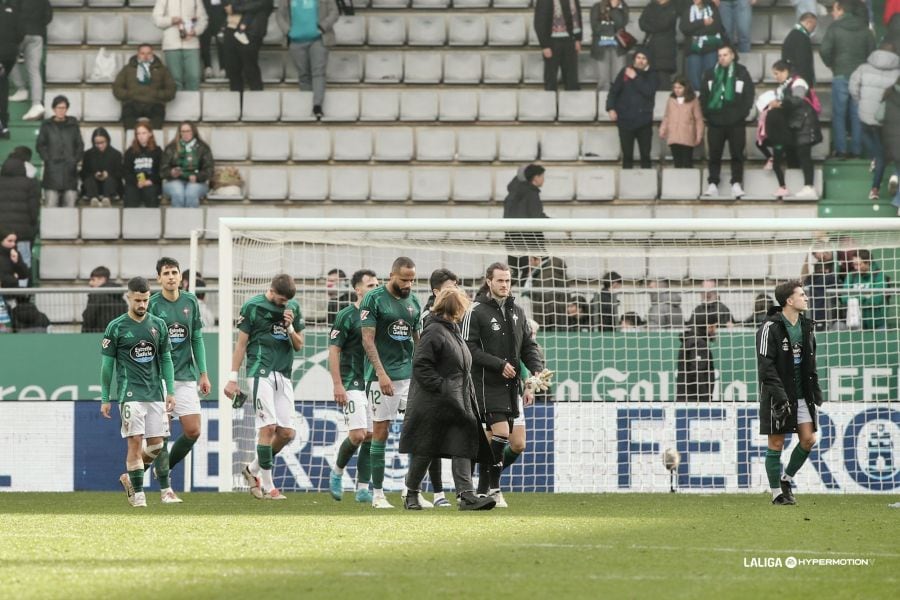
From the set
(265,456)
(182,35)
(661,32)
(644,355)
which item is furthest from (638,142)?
(265,456)

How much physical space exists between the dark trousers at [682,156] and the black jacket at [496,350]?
9979mm

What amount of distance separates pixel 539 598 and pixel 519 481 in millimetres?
9128

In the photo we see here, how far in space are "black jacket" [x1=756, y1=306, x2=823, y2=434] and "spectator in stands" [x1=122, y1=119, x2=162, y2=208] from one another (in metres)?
10.9

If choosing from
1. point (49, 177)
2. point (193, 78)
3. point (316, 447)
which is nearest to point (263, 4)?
point (193, 78)

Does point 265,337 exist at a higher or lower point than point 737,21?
lower

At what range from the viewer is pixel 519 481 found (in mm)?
15344

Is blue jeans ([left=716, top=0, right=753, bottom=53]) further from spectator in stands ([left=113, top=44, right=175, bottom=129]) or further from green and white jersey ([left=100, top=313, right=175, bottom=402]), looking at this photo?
green and white jersey ([left=100, top=313, right=175, bottom=402])

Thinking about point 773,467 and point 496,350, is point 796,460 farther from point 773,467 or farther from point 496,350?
point 496,350

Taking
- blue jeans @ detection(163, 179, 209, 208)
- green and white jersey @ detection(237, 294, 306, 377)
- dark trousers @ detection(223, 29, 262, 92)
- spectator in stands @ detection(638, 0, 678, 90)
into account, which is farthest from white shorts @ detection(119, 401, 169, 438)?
spectator in stands @ detection(638, 0, 678, 90)

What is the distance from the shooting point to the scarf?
20922 mm

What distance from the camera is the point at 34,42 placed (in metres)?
22.2

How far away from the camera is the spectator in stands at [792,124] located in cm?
2092

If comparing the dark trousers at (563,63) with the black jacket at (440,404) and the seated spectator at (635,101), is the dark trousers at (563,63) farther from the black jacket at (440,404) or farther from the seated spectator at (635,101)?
the black jacket at (440,404)

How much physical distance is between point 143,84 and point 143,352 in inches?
413
